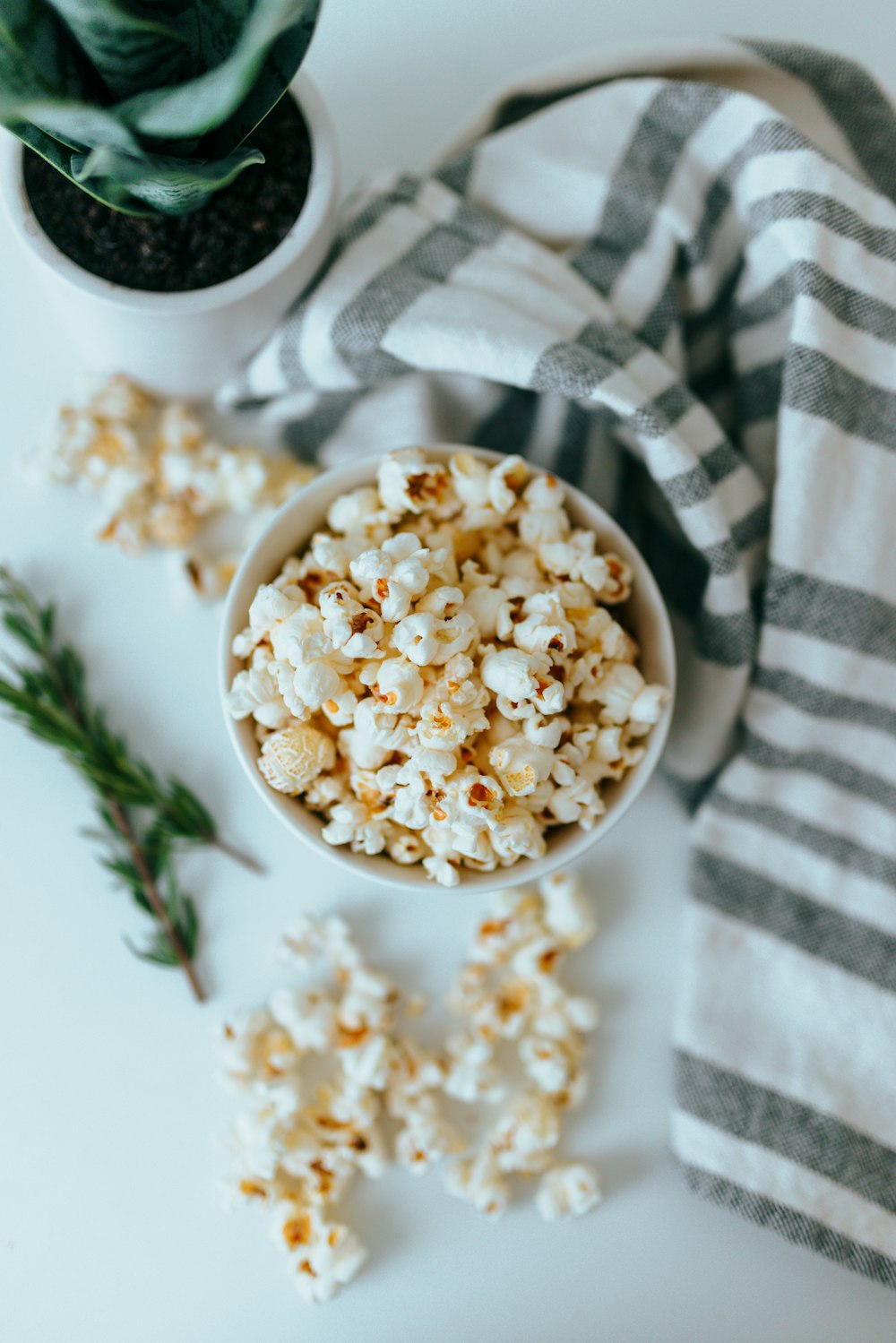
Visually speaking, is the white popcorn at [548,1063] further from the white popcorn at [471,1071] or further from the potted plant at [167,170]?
the potted plant at [167,170]

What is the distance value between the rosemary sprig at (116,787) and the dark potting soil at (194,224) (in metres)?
0.25

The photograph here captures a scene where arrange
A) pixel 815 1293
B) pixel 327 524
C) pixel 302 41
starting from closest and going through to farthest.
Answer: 1. pixel 302 41
2. pixel 327 524
3. pixel 815 1293

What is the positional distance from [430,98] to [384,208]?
160 mm

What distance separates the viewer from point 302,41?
1.80 feet

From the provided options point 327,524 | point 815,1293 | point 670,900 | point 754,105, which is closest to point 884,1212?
point 815,1293

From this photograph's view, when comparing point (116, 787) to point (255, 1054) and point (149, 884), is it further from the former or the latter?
point (255, 1054)

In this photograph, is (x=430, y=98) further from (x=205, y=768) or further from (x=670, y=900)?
(x=670, y=900)

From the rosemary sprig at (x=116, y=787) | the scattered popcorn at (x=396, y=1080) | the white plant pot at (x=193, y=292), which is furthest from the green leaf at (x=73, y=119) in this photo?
the scattered popcorn at (x=396, y=1080)

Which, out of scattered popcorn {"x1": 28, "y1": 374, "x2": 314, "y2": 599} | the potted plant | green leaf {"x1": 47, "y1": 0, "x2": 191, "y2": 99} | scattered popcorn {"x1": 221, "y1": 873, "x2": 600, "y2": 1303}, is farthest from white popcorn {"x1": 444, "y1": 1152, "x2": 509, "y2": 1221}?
green leaf {"x1": 47, "y1": 0, "x2": 191, "y2": 99}

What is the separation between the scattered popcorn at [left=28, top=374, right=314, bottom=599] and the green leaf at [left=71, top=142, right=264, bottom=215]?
0.75 ft

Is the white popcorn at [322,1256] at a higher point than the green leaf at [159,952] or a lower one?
lower

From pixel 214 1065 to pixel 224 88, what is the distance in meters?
0.63

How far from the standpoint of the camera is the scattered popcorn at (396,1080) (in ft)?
2.48

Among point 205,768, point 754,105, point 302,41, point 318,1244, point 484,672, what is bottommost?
point 318,1244
